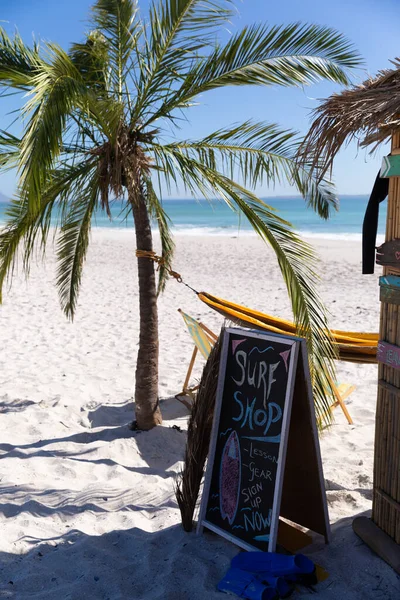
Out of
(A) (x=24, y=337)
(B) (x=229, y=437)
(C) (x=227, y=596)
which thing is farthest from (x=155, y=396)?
(A) (x=24, y=337)

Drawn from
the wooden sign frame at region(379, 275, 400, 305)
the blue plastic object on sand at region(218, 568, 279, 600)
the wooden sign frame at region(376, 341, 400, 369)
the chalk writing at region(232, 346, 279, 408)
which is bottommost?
the blue plastic object on sand at region(218, 568, 279, 600)

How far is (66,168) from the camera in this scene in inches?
147

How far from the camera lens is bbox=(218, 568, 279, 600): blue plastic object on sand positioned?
2053mm

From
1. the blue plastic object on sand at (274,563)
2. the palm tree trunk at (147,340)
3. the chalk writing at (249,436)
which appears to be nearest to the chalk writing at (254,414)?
the chalk writing at (249,436)

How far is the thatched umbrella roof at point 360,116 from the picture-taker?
7.44ft

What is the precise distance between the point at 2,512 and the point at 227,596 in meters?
1.30

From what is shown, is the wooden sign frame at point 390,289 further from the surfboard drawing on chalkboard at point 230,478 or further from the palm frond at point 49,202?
the palm frond at point 49,202

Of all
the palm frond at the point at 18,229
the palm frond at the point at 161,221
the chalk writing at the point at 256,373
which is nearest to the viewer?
the chalk writing at the point at 256,373

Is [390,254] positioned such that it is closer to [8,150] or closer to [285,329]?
[285,329]

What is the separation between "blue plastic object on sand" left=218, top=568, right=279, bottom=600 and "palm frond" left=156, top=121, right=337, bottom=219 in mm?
2445

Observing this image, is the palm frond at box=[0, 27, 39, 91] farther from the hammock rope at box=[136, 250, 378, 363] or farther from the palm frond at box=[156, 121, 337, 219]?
the hammock rope at box=[136, 250, 378, 363]

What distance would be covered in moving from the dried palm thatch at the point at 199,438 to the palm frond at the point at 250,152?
1634 millimetres

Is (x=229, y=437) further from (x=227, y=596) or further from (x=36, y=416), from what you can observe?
(x=36, y=416)

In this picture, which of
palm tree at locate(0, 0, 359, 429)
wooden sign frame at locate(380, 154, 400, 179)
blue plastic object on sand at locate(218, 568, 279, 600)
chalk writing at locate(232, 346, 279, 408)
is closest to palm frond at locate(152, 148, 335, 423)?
palm tree at locate(0, 0, 359, 429)
